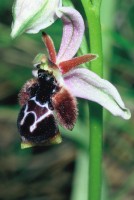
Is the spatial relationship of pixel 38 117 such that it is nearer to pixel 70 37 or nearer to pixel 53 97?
pixel 53 97

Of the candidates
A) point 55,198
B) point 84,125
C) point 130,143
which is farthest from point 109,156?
point 84,125

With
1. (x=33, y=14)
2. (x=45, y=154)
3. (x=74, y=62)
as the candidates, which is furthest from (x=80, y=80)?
(x=45, y=154)

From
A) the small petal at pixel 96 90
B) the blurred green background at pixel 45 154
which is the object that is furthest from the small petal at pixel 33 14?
the blurred green background at pixel 45 154

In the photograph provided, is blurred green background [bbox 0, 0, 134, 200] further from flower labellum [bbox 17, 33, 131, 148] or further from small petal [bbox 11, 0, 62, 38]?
small petal [bbox 11, 0, 62, 38]

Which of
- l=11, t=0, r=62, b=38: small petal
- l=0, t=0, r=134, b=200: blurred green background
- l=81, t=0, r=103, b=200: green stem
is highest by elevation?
l=11, t=0, r=62, b=38: small petal

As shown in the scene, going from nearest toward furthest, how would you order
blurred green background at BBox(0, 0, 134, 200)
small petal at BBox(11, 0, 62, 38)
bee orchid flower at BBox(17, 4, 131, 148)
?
1. small petal at BBox(11, 0, 62, 38)
2. bee orchid flower at BBox(17, 4, 131, 148)
3. blurred green background at BBox(0, 0, 134, 200)

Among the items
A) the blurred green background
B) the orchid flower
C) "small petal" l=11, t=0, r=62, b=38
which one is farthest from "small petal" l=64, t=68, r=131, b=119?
the blurred green background
